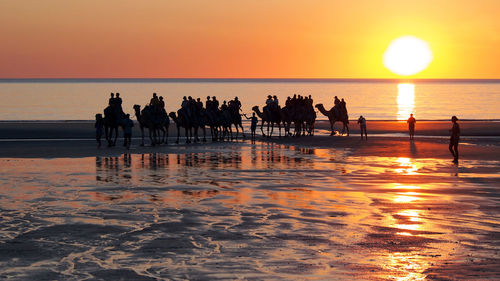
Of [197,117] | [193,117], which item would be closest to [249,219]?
[193,117]

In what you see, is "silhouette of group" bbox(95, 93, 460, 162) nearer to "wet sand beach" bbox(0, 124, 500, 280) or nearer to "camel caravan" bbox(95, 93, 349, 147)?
"camel caravan" bbox(95, 93, 349, 147)

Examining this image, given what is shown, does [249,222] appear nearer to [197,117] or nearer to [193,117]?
[193,117]

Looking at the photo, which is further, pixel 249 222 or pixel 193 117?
pixel 193 117

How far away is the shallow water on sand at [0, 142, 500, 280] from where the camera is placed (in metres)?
10.8

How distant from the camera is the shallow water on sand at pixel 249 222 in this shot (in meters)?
10.8

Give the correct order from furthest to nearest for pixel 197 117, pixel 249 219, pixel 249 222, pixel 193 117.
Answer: pixel 197 117 < pixel 193 117 < pixel 249 219 < pixel 249 222

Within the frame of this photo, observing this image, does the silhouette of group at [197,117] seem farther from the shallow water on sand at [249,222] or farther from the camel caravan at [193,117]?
the shallow water on sand at [249,222]

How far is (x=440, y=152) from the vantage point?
3133 centimetres

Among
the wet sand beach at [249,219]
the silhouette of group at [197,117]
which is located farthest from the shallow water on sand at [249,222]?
the silhouette of group at [197,117]

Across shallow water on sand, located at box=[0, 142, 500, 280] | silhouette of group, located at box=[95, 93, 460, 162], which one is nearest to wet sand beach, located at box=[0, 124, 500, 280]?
shallow water on sand, located at box=[0, 142, 500, 280]

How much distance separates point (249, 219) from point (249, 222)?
34 cm

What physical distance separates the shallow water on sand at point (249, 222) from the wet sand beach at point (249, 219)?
0.03 m

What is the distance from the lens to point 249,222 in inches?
566

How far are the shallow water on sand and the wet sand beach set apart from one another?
1.1 inches
